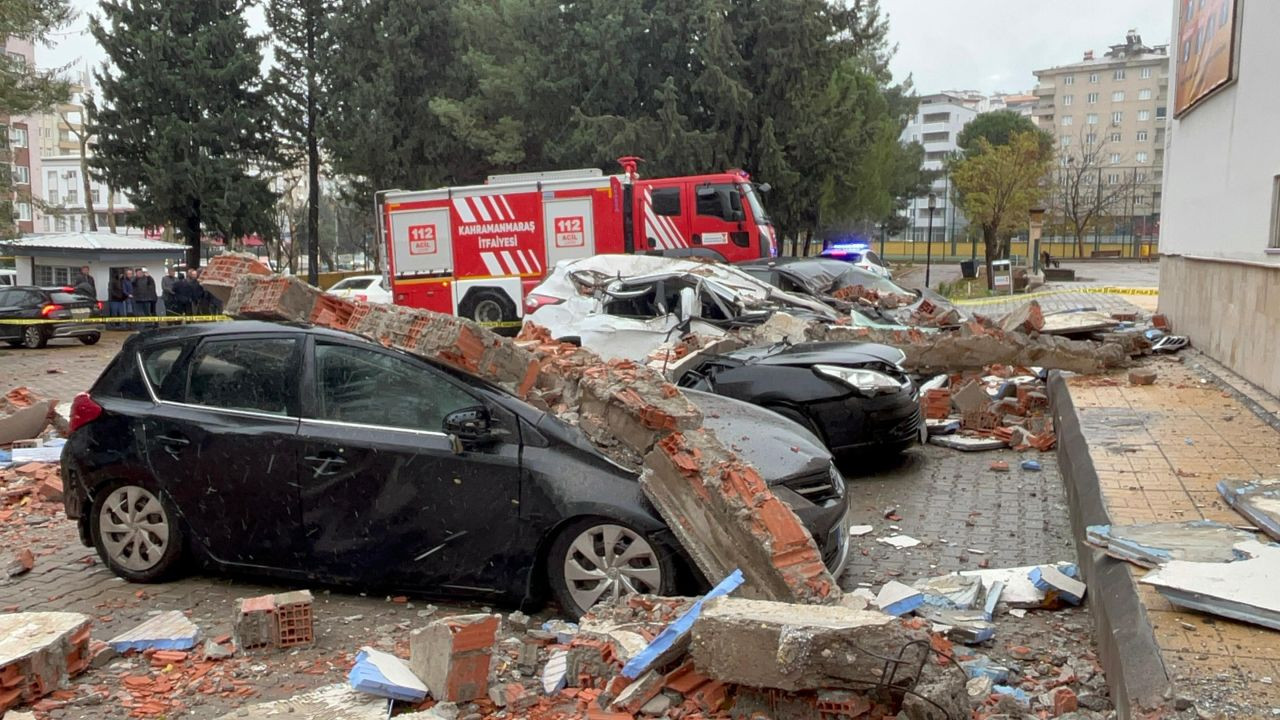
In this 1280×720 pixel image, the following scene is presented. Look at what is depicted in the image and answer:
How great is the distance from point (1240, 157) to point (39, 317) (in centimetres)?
2283

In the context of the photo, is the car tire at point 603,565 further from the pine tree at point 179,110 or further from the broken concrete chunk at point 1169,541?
the pine tree at point 179,110

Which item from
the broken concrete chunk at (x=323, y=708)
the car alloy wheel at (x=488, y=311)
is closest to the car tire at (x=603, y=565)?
the broken concrete chunk at (x=323, y=708)

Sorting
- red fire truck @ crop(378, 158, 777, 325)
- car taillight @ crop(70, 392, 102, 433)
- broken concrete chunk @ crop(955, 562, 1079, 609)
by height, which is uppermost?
red fire truck @ crop(378, 158, 777, 325)

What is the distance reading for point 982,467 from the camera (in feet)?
28.0

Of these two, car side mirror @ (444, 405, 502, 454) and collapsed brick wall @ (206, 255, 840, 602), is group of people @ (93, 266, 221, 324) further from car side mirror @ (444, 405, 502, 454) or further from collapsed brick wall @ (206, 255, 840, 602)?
car side mirror @ (444, 405, 502, 454)

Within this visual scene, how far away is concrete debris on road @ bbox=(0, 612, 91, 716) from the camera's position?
Result: 4.29m

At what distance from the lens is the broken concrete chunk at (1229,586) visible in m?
3.78

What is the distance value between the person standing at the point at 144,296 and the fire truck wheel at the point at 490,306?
416 inches

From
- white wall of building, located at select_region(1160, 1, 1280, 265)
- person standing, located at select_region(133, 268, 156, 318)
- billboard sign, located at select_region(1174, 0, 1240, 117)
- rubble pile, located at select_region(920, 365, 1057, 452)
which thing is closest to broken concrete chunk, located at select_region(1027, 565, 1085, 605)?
rubble pile, located at select_region(920, 365, 1057, 452)

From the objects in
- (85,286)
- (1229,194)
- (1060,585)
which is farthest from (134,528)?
(85,286)

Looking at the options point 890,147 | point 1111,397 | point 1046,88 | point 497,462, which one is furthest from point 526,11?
point 1046,88

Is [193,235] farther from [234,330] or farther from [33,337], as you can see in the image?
[234,330]

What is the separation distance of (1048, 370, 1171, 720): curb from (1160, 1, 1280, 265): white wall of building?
4.12 meters

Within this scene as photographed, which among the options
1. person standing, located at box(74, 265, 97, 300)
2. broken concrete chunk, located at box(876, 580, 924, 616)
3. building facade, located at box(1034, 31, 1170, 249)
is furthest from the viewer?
building facade, located at box(1034, 31, 1170, 249)
